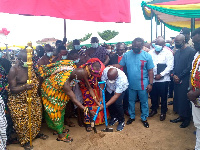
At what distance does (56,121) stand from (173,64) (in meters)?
2.84

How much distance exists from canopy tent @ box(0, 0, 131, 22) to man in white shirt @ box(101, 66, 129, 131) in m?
1.12

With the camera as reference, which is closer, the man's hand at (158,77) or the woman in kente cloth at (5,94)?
the woman in kente cloth at (5,94)

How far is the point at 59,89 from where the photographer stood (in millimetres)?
3227

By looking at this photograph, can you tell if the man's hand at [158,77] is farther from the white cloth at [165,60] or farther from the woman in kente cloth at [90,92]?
the woman in kente cloth at [90,92]

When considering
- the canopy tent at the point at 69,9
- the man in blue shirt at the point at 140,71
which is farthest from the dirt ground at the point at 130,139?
the canopy tent at the point at 69,9

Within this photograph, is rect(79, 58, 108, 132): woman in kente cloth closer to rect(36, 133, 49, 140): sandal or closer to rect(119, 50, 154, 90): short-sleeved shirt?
rect(119, 50, 154, 90): short-sleeved shirt

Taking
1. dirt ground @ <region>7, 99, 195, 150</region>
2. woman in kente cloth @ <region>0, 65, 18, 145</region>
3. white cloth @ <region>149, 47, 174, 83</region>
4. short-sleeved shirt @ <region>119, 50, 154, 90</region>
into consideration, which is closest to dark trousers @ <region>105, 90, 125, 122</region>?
dirt ground @ <region>7, 99, 195, 150</region>

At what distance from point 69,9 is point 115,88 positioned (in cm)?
192

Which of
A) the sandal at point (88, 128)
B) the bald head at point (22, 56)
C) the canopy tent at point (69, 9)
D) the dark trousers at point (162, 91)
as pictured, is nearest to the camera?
the canopy tent at point (69, 9)

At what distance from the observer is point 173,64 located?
4055 mm

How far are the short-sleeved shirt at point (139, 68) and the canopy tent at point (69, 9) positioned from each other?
1375mm

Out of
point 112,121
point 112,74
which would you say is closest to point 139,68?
point 112,74

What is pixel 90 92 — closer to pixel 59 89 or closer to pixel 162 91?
pixel 59 89

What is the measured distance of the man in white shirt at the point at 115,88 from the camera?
11.0ft
